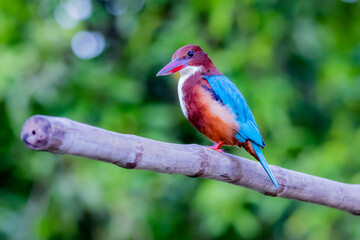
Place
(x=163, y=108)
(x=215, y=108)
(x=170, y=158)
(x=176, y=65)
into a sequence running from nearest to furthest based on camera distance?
(x=170, y=158) → (x=176, y=65) → (x=215, y=108) → (x=163, y=108)

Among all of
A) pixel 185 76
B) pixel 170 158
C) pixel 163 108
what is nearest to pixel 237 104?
pixel 185 76

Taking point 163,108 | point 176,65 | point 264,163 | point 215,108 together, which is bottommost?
point 163,108

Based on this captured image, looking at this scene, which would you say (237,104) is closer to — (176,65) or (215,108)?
(215,108)

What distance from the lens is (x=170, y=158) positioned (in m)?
1.29

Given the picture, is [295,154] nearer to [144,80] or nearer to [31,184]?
[144,80]

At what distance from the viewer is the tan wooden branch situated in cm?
95

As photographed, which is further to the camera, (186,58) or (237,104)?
(237,104)

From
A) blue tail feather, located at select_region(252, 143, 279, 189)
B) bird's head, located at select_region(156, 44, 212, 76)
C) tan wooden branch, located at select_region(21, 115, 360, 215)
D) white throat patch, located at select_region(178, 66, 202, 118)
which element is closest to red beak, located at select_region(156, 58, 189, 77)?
bird's head, located at select_region(156, 44, 212, 76)

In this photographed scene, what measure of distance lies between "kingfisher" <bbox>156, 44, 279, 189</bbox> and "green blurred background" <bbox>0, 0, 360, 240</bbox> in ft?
3.52

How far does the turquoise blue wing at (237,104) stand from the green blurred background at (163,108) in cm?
106

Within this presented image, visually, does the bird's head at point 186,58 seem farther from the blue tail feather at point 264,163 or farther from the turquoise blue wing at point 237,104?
the blue tail feather at point 264,163

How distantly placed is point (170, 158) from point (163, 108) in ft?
5.89

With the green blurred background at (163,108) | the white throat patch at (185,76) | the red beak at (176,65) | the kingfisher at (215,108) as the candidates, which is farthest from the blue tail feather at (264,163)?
the green blurred background at (163,108)

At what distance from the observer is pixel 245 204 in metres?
3.20
